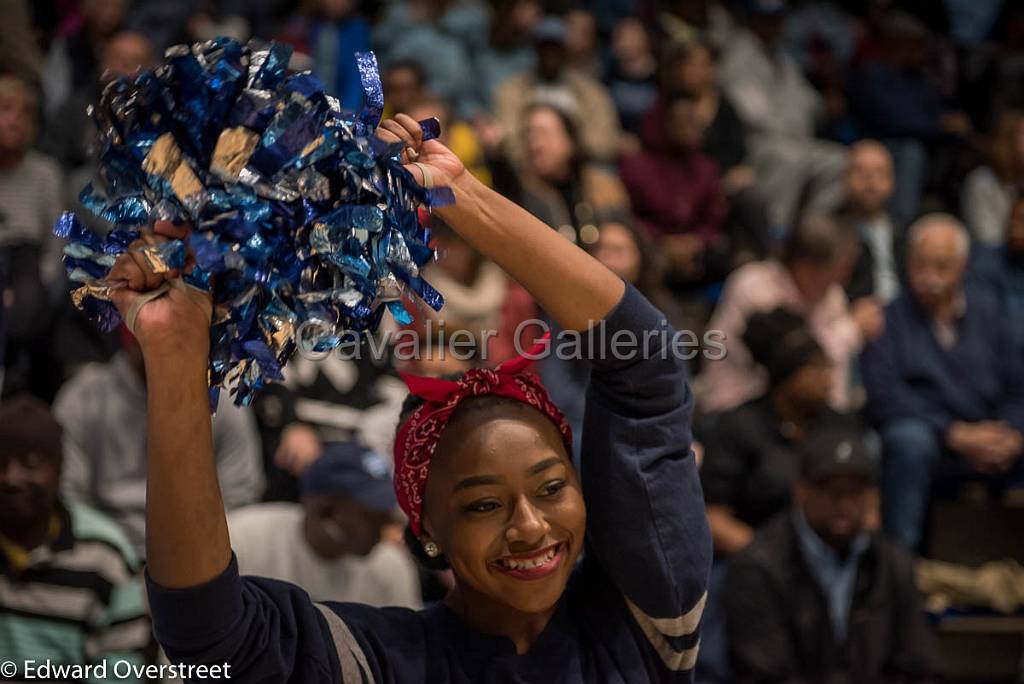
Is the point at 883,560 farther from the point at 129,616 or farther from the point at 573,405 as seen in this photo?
the point at 129,616

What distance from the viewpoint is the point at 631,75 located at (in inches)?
319

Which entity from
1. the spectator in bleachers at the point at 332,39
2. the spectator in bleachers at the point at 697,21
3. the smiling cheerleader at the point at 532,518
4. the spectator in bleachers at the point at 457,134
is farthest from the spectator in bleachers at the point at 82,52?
the smiling cheerleader at the point at 532,518

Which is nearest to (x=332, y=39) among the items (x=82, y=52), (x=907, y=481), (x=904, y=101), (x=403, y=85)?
(x=403, y=85)

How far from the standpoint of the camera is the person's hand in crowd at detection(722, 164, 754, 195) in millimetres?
7573

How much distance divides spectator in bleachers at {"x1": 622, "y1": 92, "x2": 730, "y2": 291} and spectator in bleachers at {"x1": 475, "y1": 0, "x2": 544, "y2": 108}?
872 millimetres

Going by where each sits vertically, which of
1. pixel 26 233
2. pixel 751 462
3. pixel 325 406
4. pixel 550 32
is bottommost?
pixel 751 462

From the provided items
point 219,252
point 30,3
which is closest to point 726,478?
point 219,252

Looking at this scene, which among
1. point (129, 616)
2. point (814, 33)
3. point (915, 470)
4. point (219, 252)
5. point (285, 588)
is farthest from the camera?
point (814, 33)

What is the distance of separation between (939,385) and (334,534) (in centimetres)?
295

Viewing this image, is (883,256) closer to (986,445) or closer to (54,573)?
(986,445)

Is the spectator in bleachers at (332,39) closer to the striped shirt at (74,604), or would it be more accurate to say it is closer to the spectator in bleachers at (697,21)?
the spectator in bleachers at (697,21)

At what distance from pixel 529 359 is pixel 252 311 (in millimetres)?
625

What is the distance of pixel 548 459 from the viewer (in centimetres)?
214

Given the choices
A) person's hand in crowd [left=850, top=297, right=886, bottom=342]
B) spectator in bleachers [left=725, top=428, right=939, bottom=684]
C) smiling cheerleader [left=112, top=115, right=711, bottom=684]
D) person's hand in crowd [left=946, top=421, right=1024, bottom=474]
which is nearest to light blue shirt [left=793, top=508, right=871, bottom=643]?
spectator in bleachers [left=725, top=428, right=939, bottom=684]
